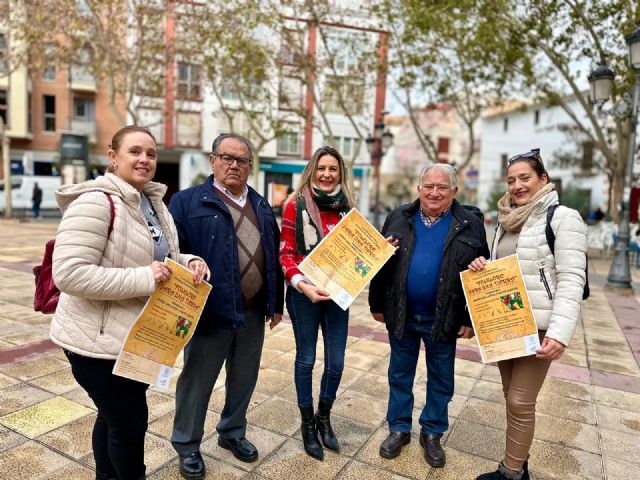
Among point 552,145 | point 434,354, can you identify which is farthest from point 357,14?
point 552,145

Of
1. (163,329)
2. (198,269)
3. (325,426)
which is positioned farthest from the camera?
(325,426)

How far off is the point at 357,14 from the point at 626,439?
585 inches

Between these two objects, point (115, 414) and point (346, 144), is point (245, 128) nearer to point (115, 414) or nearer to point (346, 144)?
point (346, 144)

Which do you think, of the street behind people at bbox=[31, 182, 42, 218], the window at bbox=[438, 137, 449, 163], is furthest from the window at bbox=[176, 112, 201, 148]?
the window at bbox=[438, 137, 449, 163]

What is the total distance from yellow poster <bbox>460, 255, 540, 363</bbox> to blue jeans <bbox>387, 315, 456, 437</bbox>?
33 centimetres

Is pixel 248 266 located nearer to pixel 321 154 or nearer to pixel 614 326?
pixel 321 154

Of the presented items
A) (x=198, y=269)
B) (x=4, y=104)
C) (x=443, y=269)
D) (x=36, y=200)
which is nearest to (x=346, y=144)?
(x=36, y=200)

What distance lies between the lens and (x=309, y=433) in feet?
9.68

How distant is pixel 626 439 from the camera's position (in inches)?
130

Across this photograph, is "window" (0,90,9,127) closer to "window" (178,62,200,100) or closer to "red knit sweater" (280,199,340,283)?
"window" (178,62,200,100)

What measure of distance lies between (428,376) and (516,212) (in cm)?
121

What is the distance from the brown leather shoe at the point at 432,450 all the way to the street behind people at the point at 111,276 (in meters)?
1.70

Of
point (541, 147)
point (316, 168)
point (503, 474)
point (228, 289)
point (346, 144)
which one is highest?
point (541, 147)

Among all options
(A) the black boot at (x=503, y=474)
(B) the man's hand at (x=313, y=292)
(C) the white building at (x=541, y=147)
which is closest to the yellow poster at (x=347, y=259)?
(B) the man's hand at (x=313, y=292)
